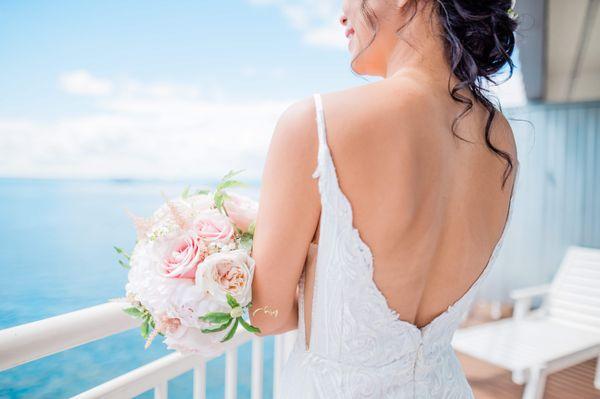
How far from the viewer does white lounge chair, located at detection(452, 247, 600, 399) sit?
2781 mm

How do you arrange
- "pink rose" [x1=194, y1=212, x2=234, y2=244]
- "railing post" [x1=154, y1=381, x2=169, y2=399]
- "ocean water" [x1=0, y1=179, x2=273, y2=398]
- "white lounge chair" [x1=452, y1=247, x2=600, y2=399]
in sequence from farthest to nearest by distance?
"ocean water" [x1=0, y1=179, x2=273, y2=398]
"white lounge chair" [x1=452, y1=247, x2=600, y2=399]
"railing post" [x1=154, y1=381, x2=169, y2=399]
"pink rose" [x1=194, y1=212, x2=234, y2=244]

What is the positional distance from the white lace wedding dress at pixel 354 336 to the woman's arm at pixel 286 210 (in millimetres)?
20

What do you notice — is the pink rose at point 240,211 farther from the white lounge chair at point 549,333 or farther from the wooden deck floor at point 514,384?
the wooden deck floor at point 514,384

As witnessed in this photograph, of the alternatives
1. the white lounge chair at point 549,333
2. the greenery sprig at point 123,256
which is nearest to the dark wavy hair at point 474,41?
the greenery sprig at point 123,256

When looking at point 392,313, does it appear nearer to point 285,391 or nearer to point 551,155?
point 285,391

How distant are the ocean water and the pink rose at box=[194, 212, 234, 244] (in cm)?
322

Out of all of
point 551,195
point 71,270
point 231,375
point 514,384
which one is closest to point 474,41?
point 231,375

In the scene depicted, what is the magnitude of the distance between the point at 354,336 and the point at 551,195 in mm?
5398

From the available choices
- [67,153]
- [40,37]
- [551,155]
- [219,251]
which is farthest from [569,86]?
[40,37]

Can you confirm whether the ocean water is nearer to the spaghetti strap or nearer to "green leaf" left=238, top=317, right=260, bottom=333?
"green leaf" left=238, top=317, right=260, bottom=333

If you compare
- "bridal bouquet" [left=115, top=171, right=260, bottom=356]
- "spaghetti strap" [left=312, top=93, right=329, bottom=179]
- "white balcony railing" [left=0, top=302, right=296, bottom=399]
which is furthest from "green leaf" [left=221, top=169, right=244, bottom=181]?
"white balcony railing" [left=0, top=302, right=296, bottom=399]

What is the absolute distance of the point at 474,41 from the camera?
0.76 m

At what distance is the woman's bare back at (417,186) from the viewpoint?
2.02 feet

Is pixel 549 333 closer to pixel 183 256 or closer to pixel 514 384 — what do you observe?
pixel 514 384
